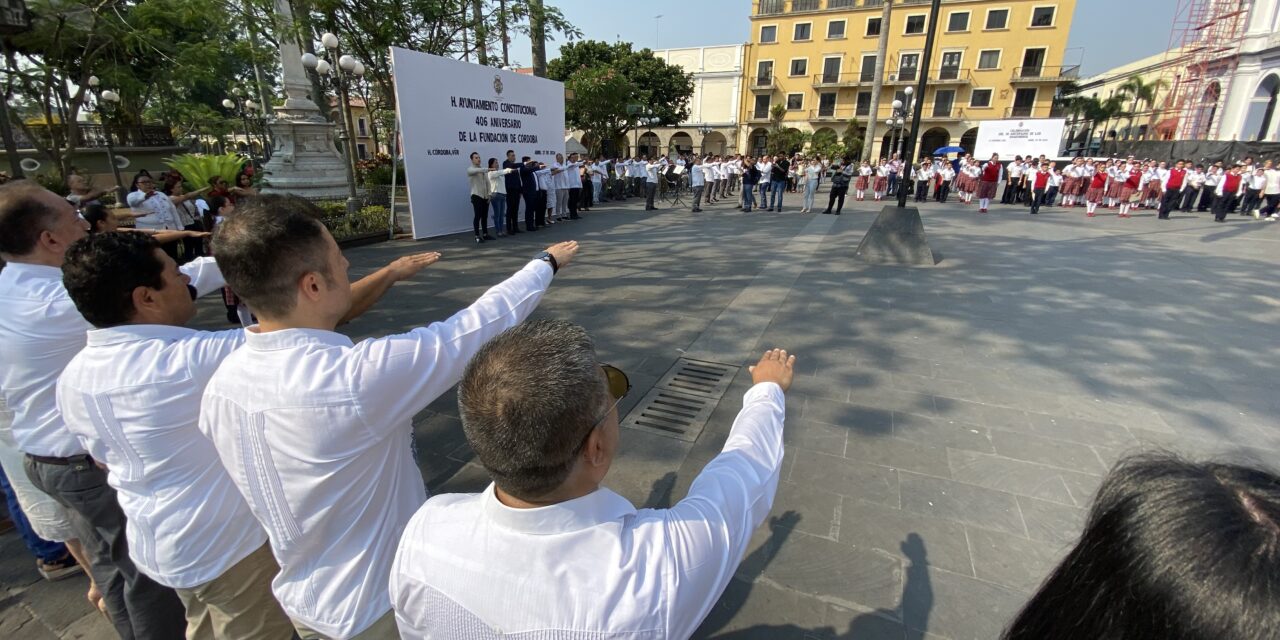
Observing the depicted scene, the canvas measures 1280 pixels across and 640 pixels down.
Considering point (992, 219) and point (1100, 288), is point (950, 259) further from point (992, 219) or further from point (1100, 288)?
point (992, 219)

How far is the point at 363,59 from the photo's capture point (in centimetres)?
1350

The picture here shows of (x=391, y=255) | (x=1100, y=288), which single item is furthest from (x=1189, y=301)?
(x=391, y=255)

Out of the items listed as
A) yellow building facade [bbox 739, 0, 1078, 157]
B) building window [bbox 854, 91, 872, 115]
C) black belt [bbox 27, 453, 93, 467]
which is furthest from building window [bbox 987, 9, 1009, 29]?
black belt [bbox 27, 453, 93, 467]

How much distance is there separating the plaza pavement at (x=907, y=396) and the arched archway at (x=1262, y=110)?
26.1 m

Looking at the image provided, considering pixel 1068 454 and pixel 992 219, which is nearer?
pixel 1068 454

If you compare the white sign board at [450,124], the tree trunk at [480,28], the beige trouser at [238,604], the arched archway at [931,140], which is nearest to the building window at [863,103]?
the arched archway at [931,140]

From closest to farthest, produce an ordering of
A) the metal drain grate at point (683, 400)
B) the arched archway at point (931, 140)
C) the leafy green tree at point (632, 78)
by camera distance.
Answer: the metal drain grate at point (683, 400) < the leafy green tree at point (632, 78) < the arched archway at point (931, 140)

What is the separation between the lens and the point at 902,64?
41438mm

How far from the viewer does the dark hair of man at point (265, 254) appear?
123 cm

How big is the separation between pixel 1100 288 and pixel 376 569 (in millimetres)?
9066

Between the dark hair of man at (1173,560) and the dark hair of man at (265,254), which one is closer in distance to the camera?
the dark hair of man at (1173,560)

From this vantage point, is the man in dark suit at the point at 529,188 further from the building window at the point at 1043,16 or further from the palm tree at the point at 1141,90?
the palm tree at the point at 1141,90

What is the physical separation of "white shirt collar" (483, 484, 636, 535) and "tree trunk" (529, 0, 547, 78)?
15207 mm

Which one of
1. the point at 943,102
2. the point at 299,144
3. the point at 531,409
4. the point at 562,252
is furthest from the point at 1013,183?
the point at 943,102
